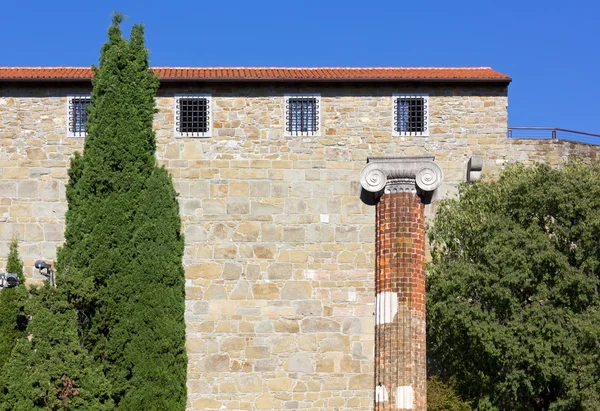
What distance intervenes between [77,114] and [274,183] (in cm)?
479

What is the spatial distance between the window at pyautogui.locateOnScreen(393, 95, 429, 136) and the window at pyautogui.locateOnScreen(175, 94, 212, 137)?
4282 mm

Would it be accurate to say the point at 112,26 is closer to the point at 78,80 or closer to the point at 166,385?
the point at 78,80

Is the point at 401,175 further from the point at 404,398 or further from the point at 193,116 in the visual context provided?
the point at 193,116

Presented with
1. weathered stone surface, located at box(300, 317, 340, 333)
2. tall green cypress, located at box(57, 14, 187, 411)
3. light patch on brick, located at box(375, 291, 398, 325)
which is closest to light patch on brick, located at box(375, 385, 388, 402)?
light patch on brick, located at box(375, 291, 398, 325)

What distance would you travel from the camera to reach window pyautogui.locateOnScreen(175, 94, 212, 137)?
2569 cm

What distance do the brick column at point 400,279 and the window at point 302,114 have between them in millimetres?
10747

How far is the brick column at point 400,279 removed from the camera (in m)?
14.6

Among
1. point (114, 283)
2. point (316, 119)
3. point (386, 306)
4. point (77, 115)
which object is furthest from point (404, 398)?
point (77, 115)

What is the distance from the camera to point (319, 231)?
993 inches

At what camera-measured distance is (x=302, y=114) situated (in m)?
25.8

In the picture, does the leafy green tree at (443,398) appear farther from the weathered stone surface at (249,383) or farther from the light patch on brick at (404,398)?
the light patch on brick at (404,398)

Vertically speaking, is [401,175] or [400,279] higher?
[401,175]

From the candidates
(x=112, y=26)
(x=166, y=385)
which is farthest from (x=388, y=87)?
(x=166, y=385)

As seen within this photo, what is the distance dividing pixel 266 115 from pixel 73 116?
4.40 metres
